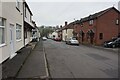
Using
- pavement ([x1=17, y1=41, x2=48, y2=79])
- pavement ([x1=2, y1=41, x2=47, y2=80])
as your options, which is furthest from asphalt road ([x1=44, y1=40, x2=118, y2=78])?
pavement ([x1=2, y1=41, x2=47, y2=80])

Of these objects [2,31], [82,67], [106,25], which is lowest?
[82,67]

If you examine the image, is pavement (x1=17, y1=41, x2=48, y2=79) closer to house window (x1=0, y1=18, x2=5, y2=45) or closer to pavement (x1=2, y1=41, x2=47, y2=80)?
pavement (x1=2, y1=41, x2=47, y2=80)

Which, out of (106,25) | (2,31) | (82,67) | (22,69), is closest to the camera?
(22,69)

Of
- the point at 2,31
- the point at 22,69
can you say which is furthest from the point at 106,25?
the point at 22,69

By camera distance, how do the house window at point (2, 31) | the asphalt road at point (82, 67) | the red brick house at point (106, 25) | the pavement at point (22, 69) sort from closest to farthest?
the pavement at point (22, 69) → the asphalt road at point (82, 67) → the house window at point (2, 31) → the red brick house at point (106, 25)

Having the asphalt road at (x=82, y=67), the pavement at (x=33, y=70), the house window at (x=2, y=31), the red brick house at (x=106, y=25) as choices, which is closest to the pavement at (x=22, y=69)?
the pavement at (x=33, y=70)

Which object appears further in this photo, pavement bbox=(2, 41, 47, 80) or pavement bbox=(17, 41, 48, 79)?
pavement bbox=(17, 41, 48, 79)

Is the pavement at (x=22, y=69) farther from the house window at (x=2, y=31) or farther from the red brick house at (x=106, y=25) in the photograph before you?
the red brick house at (x=106, y=25)

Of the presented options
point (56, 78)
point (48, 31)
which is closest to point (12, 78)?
point (56, 78)

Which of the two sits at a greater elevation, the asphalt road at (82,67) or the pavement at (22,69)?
the pavement at (22,69)

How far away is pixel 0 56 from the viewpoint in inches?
422

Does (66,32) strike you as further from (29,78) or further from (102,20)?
(29,78)

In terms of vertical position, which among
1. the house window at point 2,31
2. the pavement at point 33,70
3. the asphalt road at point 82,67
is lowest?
the asphalt road at point 82,67

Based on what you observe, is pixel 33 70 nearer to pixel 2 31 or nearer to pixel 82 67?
pixel 82 67
